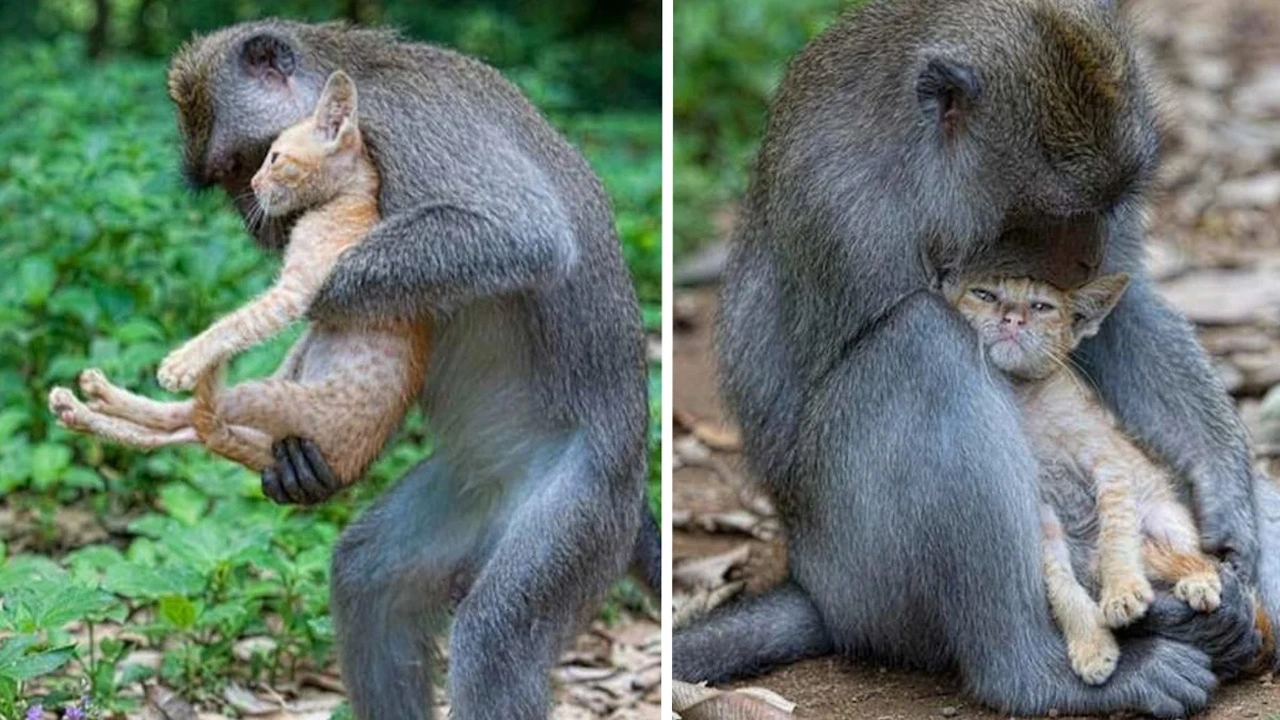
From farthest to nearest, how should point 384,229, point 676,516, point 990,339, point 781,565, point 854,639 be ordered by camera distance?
point 676,516 → point 781,565 → point 854,639 → point 990,339 → point 384,229

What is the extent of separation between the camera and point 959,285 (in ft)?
16.8

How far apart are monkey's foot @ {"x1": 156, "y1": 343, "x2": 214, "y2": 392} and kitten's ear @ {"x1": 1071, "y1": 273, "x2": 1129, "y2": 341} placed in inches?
78.6

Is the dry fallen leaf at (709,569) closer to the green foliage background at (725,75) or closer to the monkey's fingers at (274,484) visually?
the monkey's fingers at (274,484)

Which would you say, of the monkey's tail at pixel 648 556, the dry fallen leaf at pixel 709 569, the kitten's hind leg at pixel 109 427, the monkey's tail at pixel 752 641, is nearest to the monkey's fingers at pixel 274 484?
the kitten's hind leg at pixel 109 427

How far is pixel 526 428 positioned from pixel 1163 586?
1500 mm

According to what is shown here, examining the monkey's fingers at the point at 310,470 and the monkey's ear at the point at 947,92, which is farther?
the monkey's ear at the point at 947,92

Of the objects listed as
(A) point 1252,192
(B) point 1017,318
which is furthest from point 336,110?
(A) point 1252,192

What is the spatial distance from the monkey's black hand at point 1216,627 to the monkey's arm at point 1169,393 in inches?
16.3

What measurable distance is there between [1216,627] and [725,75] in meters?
6.59

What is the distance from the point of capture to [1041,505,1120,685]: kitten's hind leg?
16.4ft

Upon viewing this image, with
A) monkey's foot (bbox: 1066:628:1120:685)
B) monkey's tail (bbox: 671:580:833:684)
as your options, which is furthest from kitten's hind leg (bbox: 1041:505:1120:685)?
monkey's tail (bbox: 671:580:833:684)

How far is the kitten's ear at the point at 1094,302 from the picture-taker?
17.0 feet

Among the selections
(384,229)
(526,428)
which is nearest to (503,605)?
(526,428)

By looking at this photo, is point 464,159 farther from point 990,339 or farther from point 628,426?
point 990,339
